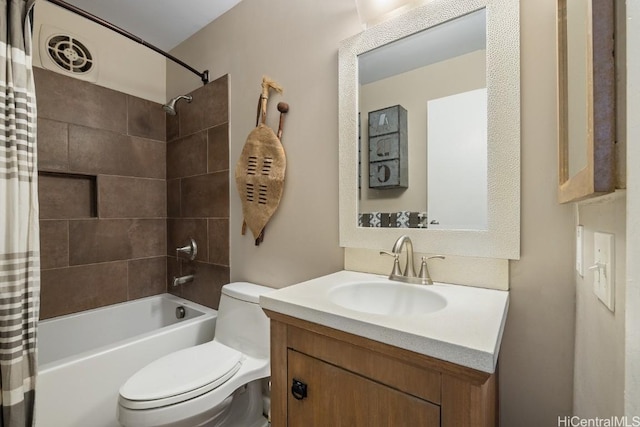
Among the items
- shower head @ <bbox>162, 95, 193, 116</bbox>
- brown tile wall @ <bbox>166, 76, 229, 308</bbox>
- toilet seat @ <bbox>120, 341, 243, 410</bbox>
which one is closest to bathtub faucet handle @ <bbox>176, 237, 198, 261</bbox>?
brown tile wall @ <bbox>166, 76, 229, 308</bbox>

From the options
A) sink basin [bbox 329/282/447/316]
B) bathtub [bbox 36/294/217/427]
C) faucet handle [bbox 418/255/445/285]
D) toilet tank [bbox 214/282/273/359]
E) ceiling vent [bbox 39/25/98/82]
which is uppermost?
ceiling vent [bbox 39/25/98/82]

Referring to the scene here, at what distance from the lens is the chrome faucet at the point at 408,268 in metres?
1.03

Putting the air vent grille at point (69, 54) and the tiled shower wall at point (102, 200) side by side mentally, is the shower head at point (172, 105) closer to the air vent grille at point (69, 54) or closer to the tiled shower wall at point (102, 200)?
the tiled shower wall at point (102, 200)

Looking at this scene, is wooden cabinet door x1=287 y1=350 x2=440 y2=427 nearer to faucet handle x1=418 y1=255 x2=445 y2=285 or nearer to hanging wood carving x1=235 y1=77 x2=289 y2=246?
faucet handle x1=418 y1=255 x2=445 y2=285

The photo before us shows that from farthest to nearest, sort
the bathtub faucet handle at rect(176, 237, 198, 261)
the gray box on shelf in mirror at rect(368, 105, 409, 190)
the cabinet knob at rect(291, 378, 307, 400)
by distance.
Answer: the bathtub faucet handle at rect(176, 237, 198, 261) < the gray box on shelf in mirror at rect(368, 105, 409, 190) < the cabinet knob at rect(291, 378, 307, 400)

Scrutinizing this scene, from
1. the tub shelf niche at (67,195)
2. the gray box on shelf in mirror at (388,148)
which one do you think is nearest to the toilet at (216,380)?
the gray box on shelf in mirror at (388,148)

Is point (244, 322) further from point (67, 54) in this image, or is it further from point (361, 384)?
point (67, 54)

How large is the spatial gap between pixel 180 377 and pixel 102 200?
56.3 inches

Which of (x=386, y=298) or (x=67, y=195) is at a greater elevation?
(x=67, y=195)

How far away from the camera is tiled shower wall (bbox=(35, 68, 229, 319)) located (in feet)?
5.78

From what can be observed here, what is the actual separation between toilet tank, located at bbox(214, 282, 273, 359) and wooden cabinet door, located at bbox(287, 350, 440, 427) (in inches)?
22.4

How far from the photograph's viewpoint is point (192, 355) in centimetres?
133

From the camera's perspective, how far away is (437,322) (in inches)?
26.6

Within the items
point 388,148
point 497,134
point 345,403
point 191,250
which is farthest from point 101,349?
point 497,134
